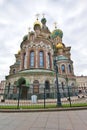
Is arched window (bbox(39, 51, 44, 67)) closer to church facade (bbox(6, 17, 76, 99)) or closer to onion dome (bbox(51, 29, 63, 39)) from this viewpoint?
church facade (bbox(6, 17, 76, 99))

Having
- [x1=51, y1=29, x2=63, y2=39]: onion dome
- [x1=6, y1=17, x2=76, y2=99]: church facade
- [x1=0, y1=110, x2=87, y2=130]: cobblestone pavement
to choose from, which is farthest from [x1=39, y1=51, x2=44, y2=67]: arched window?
[x1=0, y1=110, x2=87, y2=130]: cobblestone pavement

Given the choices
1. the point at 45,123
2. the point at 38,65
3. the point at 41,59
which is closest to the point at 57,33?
the point at 41,59

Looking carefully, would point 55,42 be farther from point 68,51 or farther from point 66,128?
point 66,128

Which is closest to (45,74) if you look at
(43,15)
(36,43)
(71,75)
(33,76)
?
(33,76)

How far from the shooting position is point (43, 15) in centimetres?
4950

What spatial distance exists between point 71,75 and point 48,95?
15.9 meters

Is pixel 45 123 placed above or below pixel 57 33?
below

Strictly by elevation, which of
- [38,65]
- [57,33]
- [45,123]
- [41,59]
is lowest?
[45,123]

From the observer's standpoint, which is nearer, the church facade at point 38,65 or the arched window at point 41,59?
the church facade at point 38,65

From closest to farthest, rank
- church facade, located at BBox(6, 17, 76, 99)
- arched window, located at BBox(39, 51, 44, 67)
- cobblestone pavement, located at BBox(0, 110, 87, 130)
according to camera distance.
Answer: cobblestone pavement, located at BBox(0, 110, 87, 130) → church facade, located at BBox(6, 17, 76, 99) → arched window, located at BBox(39, 51, 44, 67)

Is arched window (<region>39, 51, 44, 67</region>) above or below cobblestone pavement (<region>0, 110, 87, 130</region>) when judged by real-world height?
above

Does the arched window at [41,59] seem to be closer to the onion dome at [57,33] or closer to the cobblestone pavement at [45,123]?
the onion dome at [57,33]

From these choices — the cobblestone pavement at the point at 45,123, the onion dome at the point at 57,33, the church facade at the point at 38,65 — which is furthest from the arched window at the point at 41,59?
the cobblestone pavement at the point at 45,123

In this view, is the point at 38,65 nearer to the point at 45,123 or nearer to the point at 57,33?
the point at 45,123
